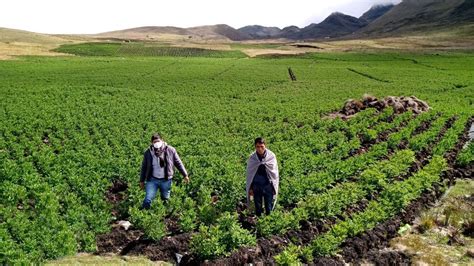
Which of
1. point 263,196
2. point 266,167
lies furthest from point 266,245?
point 266,167

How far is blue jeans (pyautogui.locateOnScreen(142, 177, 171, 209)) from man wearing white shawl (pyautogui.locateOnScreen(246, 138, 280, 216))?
273cm

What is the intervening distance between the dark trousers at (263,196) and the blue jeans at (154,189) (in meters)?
2.85

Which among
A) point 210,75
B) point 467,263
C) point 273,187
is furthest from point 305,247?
point 210,75

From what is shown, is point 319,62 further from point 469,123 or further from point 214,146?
point 214,146

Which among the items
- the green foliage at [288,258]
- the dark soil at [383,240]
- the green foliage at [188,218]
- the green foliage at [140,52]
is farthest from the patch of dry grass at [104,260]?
the green foliage at [140,52]

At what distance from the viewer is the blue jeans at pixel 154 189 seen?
14.0m

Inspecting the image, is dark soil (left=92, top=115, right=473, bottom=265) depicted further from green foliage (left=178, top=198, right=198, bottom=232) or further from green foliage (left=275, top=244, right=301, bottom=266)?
green foliage (left=275, top=244, right=301, bottom=266)

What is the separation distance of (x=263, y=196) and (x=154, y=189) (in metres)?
3.41

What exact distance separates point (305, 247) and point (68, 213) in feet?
22.3

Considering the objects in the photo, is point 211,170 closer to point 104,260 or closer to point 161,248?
point 161,248

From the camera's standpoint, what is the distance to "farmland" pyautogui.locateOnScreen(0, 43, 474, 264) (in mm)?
12156

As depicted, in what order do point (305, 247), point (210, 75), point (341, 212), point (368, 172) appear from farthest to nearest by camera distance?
point (210, 75) < point (368, 172) < point (341, 212) < point (305, 247)

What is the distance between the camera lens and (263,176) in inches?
527

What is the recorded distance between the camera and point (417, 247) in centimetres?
1327
